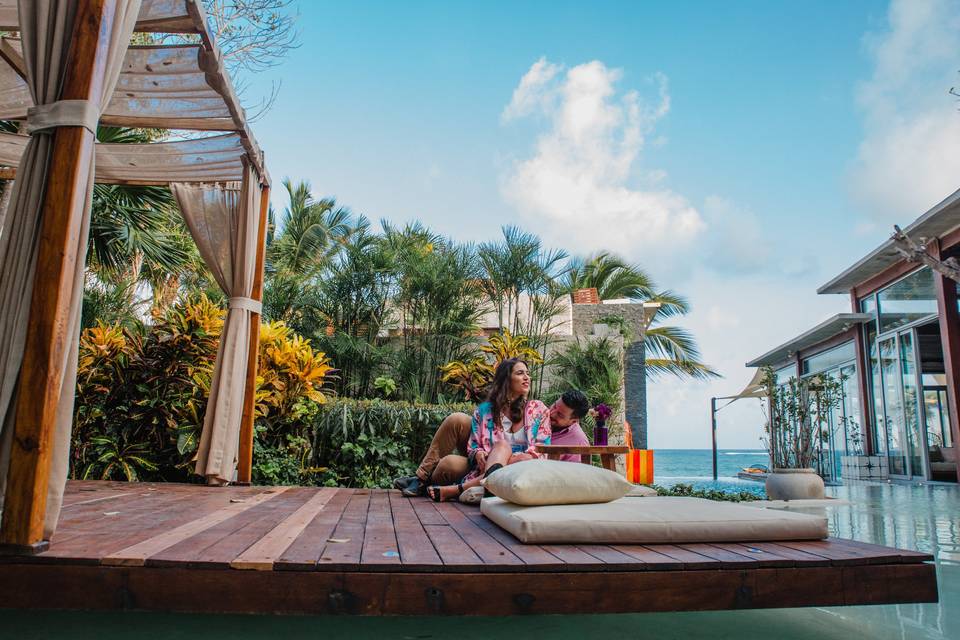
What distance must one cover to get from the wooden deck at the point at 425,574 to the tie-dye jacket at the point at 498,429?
5.47 ft

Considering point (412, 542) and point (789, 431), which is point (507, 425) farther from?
point (789, 431)

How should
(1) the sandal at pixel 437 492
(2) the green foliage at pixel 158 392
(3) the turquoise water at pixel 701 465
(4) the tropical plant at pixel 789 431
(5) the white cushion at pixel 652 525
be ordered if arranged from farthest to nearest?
(3) the turquoise water at pixel 701 465
(4) the tropical plant at pixel 789 431
(2) the green foliage at pixel 158 392
(1) the sandal at pixel 437 492
(5) the white cushion at pixel 652 525

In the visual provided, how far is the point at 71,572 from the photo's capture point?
1653 mm

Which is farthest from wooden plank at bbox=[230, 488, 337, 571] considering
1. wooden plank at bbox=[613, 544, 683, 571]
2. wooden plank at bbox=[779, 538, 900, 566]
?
wooden plank at bbox=[779, 538, 900, 566]

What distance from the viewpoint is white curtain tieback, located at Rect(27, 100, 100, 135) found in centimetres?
195

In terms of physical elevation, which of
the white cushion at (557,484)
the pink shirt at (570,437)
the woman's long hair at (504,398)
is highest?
the woman's long hair at (504,398)

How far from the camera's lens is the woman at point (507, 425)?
12.6 ft

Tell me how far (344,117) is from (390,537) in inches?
420

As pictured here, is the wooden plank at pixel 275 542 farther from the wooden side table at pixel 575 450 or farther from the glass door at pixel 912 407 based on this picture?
the glass door at pixel 912 407

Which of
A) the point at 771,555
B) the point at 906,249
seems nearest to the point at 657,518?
the point at 771,555

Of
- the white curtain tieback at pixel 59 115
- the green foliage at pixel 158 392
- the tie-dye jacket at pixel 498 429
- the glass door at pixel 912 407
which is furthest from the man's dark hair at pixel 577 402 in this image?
the glass door at pixel 912 407

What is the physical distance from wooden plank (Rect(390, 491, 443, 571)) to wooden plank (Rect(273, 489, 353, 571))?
0.83 ft

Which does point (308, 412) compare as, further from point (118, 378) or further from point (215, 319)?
point (118, 378)

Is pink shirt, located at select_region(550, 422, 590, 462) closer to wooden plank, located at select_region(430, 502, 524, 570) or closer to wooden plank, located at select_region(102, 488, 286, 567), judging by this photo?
wooden plank, located at select_region(430, 502, 524, 570)
